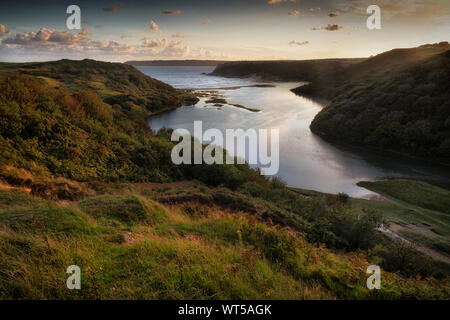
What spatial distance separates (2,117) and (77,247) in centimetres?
1561

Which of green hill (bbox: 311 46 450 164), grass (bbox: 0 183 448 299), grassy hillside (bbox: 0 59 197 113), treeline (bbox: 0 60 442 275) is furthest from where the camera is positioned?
grassy hillside (bbox: 0 59 197 113)

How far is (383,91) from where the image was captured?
4753 centimetres

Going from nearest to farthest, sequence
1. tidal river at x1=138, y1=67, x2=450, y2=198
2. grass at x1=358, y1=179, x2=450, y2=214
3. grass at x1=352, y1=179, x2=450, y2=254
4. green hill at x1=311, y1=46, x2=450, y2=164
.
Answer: grass at x1=352, y1=179, x2=450, y2=254, grass at x1=358, y1=179, x2=450, y2=214, tidal river at x1=138, y1=67, x2=450, y2=198, green hill at x1=311, y1=46, x2=450, y2=164

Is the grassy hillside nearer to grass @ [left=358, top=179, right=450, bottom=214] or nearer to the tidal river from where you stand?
the tidal river

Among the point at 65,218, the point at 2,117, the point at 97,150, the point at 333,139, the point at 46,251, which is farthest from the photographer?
the point at 333,139

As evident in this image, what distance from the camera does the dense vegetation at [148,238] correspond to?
359 centimetres

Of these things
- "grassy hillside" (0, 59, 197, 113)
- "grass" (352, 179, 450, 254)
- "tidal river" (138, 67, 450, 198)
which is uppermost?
"grassy hillside" (0, 59, 197, 113)

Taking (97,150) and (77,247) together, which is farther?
(97,150)

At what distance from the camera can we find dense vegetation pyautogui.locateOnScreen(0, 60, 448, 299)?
3.59 meters

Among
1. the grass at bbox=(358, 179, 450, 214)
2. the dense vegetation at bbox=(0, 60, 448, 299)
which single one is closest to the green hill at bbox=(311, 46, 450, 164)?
the grass at bbox=(358, 179, 450, 214)

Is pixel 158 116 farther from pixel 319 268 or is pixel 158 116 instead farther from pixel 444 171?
pixel 319 268

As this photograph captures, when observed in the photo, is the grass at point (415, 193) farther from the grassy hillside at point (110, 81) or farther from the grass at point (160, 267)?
the grassy hillside at point (110, 81)

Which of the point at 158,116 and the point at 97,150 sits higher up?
the point at 158,116
